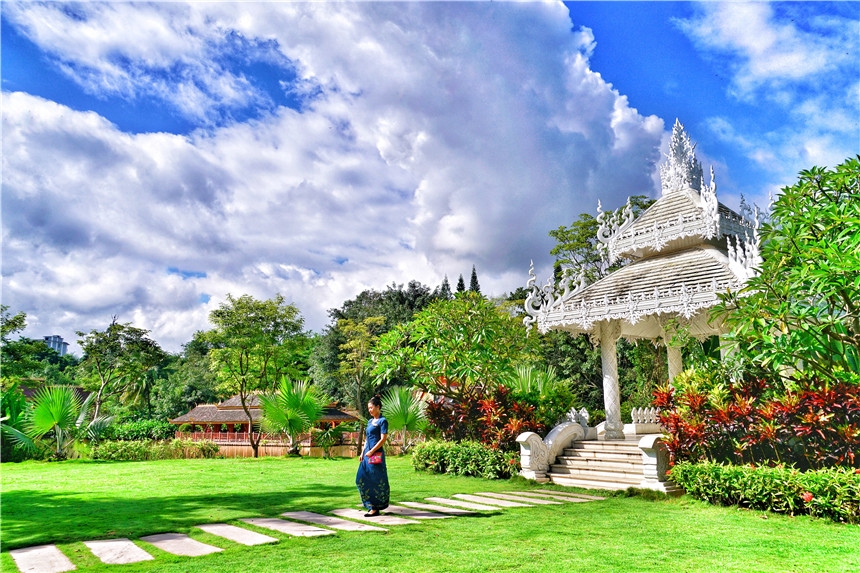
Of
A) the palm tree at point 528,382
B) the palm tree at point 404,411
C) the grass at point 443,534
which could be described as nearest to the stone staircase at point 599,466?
the grass at point 443,534

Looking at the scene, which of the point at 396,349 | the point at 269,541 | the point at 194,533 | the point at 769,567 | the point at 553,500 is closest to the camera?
the point at 769,567

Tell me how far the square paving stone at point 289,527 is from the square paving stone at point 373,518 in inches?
27.7

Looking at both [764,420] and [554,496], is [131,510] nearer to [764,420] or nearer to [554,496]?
[554,496]

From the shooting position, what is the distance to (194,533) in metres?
5.91

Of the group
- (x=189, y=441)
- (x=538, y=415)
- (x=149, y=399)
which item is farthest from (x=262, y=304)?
(x=149, y=399)

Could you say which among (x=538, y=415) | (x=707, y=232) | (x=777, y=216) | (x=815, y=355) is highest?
(x=707, y=232)

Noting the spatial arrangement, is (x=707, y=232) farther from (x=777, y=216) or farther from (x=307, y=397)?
(x=307, y=397)

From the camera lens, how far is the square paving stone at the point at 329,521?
6185mm

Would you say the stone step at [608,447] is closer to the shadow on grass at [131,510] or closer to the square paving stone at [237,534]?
the shadow on grass at [131,510]

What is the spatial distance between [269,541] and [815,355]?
727 centimetres

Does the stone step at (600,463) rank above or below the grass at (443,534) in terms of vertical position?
above

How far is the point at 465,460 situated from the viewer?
1191 cm

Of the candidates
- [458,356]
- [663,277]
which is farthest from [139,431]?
[663,277]

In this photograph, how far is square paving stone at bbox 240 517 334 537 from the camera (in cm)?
586
